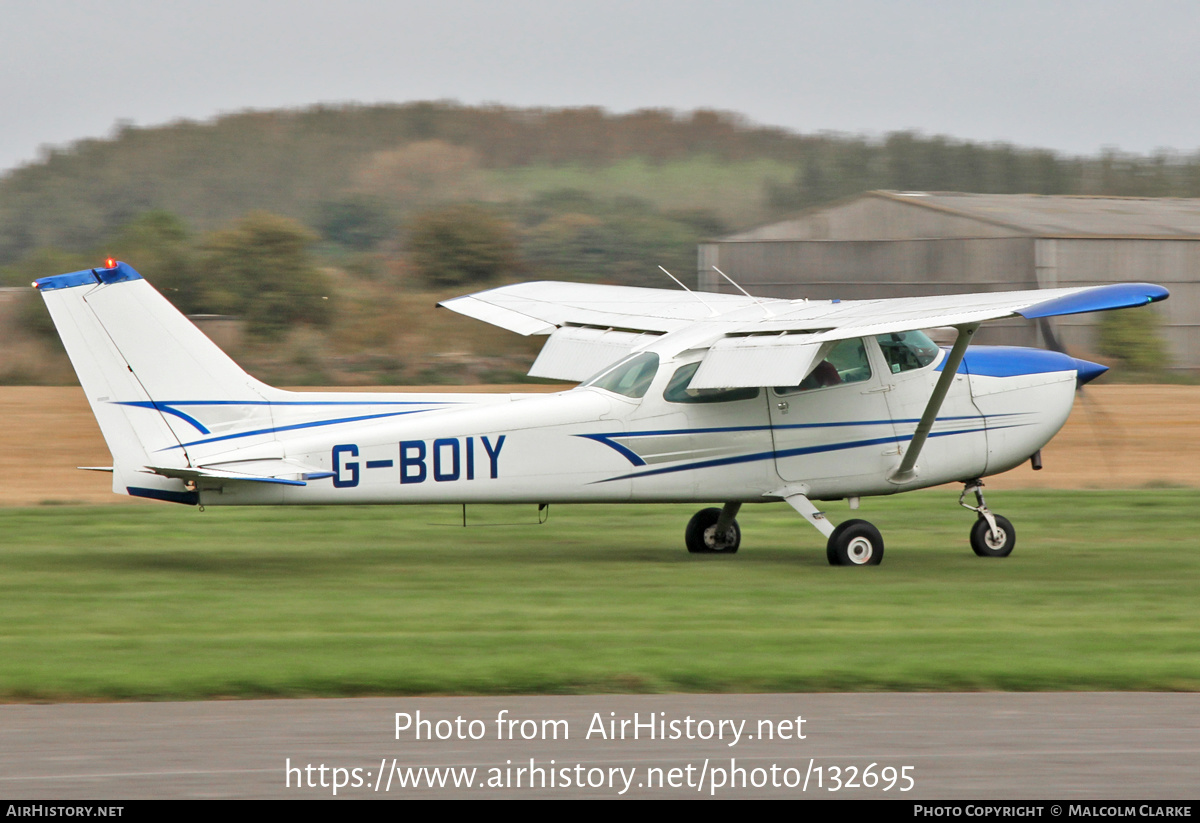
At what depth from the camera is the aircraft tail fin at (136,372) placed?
40.0 ft

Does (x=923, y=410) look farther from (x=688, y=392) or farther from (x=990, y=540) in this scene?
(x=688, y=392)

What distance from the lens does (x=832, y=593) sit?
11.8 metres

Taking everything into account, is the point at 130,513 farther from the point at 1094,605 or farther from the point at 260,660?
the point at 1094,605

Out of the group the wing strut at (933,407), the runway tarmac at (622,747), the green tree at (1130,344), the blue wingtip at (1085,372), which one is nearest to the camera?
the runway tarmac at (622,747)

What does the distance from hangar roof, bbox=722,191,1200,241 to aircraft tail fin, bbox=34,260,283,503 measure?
3413 cm

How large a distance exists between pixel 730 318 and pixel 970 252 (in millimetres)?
30792

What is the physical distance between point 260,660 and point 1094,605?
6.14 meters

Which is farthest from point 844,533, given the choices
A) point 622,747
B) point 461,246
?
point 461,246

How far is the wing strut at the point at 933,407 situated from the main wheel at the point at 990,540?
928mm

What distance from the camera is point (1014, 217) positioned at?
45000 millimetres

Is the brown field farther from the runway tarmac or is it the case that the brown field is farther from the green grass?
the runway tarmac

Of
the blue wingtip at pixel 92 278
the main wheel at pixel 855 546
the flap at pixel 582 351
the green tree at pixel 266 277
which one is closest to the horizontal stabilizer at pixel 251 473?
the blue wingtip at pixel 92 278

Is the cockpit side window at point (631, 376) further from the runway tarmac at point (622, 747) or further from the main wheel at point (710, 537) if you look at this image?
the runway tarmac at point (622, 747)

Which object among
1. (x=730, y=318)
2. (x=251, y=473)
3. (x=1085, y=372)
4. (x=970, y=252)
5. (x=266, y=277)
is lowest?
(x=251, y=473)
